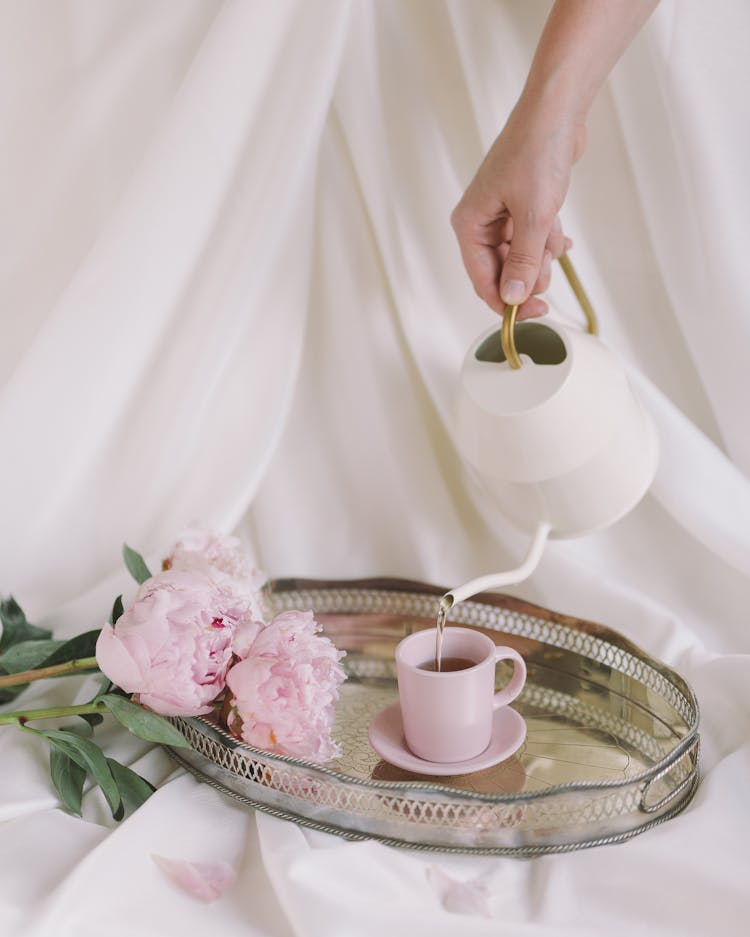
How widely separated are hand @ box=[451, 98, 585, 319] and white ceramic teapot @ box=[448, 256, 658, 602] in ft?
0.16

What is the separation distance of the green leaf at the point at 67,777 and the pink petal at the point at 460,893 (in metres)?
0.30

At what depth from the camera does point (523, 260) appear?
955 mm

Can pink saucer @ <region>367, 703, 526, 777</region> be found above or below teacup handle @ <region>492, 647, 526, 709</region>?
below

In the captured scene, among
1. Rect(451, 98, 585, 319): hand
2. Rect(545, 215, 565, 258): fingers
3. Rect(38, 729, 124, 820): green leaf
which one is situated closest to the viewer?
Rect(38, 729, 124, 820): green leaf

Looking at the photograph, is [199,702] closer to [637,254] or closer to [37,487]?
[37,487]

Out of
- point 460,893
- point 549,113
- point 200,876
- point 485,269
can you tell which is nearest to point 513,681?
point 460,893

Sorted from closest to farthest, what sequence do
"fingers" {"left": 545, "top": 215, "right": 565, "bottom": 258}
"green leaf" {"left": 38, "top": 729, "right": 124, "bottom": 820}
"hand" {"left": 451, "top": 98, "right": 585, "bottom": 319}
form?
"green leaf" {"left": 38, "top": 729, "right": 124, "bottom": 820}
"hand" {"left": 451, "top": 98, "right": 585, "bottom": 319}
"fingers" {"left": 545, "top": 215, "right": 565, "bottom": 258}

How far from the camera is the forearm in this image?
920mm

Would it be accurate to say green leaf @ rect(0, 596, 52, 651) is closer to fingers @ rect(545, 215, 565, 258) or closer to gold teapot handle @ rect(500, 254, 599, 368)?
gold teapot handle @ rect(500, 254, 599, 368)

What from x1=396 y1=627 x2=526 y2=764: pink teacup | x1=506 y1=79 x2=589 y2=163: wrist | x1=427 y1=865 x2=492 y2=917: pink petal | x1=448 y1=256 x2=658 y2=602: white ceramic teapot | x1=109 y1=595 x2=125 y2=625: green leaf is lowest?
x1=109 y1=595 x2=125 y2=625: green leaf

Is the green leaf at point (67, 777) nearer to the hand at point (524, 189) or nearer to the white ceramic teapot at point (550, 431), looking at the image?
the white ceramic teapot at point (550, 431)

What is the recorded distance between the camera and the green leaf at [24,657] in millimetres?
951

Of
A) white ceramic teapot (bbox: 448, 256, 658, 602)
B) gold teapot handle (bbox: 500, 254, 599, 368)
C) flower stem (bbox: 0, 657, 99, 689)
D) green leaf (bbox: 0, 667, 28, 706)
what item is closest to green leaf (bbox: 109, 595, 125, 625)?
flower stem (bbox: 0, 657, 99, 689)

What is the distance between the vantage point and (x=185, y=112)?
1058 mm
